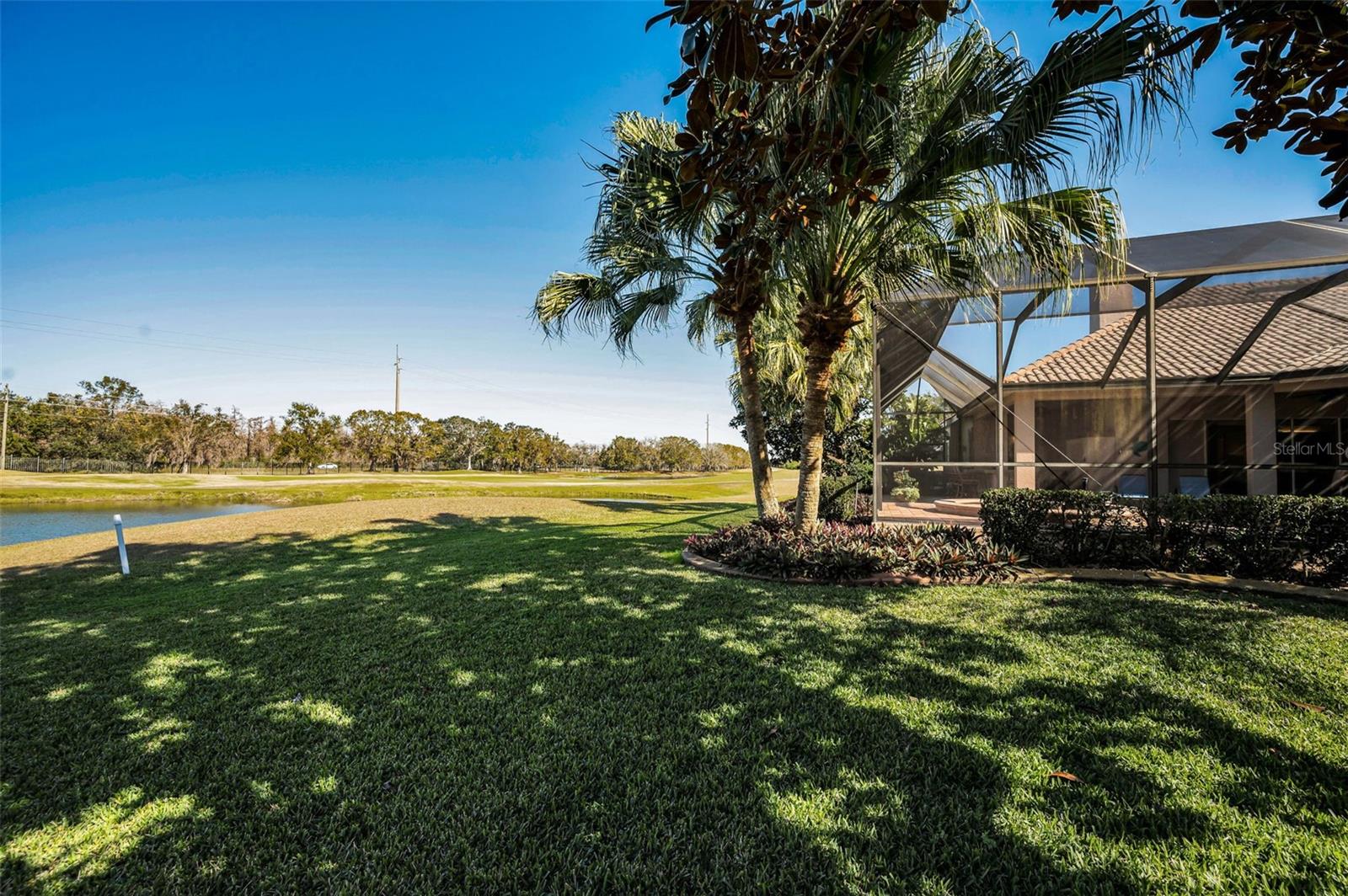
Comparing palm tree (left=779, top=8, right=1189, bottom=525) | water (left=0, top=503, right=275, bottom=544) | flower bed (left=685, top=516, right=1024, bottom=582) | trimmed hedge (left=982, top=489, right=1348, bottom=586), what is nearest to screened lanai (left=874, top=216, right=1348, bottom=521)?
palm tree (left=779, top=8, right=1189, bottom=525)

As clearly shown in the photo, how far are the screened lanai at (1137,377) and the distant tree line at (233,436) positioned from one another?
180 feet

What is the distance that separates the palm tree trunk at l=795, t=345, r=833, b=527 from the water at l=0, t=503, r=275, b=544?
49.2ft

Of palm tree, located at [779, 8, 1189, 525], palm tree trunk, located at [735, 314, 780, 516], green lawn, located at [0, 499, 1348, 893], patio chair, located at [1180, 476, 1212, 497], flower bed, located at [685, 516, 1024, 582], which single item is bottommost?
green lawn, located at [0, 499, 1348, 893]

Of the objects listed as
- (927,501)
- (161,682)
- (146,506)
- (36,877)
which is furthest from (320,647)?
(146,506)

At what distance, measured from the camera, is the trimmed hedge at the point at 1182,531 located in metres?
5.55

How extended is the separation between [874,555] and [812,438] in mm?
1813

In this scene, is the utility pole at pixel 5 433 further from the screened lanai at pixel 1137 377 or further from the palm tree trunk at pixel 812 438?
the screened lanai at pixel 1137 377

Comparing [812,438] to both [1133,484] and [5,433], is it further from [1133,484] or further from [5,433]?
[5,433]

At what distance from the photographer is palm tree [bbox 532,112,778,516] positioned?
23.1ft

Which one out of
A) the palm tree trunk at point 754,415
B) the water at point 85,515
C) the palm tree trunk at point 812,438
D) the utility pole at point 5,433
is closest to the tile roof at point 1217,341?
the palm tree trunk at point 812,438

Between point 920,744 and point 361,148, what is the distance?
718 inches

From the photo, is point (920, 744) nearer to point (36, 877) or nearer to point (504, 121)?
point (36, 877)

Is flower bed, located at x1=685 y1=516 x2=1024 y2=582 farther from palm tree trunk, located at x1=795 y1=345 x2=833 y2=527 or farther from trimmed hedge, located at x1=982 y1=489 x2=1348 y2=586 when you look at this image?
trimmed hedge, located at x1=982 y1=489 x2=1348 y2=586

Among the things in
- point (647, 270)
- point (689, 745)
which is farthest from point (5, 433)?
point (689, 745)
